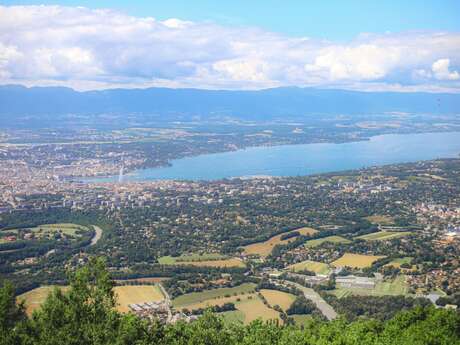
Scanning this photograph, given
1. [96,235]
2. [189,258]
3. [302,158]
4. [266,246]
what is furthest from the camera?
[302,158]

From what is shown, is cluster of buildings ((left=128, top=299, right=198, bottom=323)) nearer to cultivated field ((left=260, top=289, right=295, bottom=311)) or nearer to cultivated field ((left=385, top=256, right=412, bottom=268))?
cultivated field ((left=260, top=289, right=295, bottom=311))

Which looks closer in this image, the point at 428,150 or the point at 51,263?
the point at 51,263

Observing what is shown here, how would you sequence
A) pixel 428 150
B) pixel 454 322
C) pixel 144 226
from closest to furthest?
pixel 454 322 → pixel 144 226 → pixel 428 150

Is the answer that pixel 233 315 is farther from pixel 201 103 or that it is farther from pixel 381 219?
pixel 201 103

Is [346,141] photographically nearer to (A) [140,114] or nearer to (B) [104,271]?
(A) [140,114]

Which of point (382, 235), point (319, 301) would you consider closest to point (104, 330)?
point (319, 301)

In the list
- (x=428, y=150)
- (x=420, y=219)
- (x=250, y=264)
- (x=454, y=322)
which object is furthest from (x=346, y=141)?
(x=454, y=322)

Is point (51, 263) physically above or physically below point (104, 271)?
below
